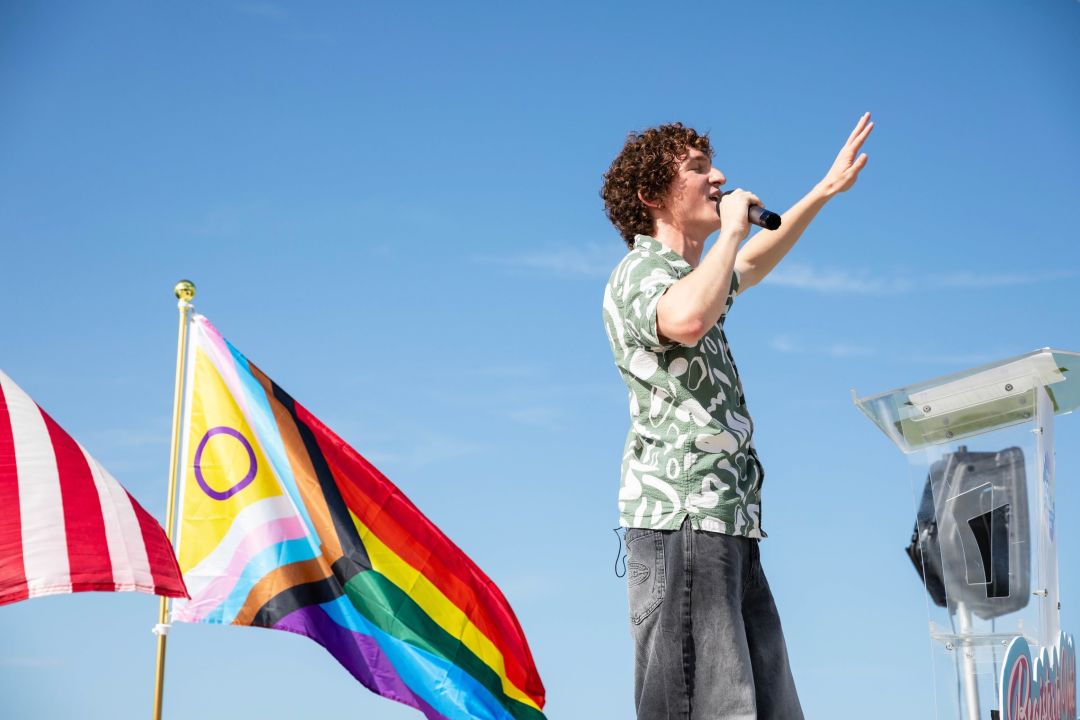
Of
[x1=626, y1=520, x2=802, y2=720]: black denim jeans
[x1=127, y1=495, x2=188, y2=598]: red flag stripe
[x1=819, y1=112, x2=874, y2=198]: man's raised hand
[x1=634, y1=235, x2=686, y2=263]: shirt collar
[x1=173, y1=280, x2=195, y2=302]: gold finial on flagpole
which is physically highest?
[x1=173, y1=280, x2=195, y2=302]: gold finial on flagpole

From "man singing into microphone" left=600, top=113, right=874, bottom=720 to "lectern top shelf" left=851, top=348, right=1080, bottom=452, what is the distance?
42.5 inches

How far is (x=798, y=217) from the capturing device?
3.12 meters

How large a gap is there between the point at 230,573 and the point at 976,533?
3.17 meters

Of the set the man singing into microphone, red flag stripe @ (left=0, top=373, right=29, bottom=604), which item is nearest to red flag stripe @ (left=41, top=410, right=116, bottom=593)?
red flag stripe @ (left=0, top=373, right=29, bottom=604)

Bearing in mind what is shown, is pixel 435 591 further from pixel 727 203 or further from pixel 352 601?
pixel 727 203

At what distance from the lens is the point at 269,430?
213 inches

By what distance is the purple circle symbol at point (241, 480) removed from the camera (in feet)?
17.1

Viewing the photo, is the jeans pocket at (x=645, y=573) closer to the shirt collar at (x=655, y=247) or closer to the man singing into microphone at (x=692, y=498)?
the man singing into microphone at (x=692, y=498)

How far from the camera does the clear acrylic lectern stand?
3.48 m

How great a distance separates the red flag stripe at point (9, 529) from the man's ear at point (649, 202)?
99.4 inches

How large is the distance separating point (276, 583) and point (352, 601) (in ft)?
1.25

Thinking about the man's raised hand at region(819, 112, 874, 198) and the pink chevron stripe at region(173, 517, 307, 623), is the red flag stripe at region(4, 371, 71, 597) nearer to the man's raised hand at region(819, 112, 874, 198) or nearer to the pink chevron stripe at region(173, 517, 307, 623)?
the pink chevron stripe at region(173, 517, 307, 623)

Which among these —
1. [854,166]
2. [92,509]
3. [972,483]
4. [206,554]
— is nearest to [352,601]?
[206,554]

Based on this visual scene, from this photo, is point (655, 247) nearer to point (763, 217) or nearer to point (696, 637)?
point (763, 217)
